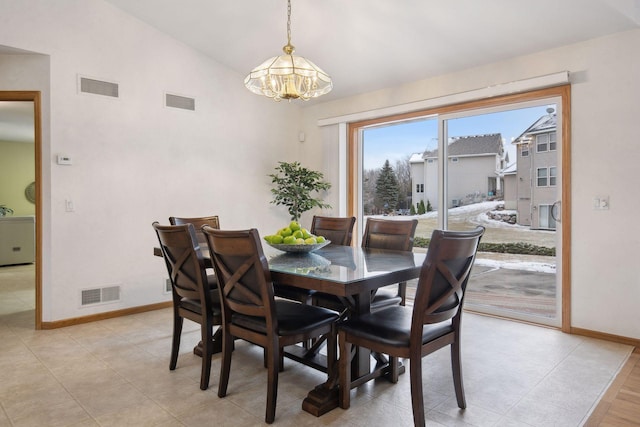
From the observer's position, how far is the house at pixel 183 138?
3.35m

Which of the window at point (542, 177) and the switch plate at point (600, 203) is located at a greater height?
the window at point (542, 177)

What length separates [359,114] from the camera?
5102mm

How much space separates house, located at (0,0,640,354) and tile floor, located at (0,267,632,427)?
56 cm

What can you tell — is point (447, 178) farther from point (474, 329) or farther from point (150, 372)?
point (150, 372)

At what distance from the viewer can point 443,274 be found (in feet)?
6.57


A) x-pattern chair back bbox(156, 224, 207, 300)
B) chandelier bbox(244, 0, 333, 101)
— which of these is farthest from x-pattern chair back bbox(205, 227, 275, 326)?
chandelier bbox(244, 0, 333, 101)

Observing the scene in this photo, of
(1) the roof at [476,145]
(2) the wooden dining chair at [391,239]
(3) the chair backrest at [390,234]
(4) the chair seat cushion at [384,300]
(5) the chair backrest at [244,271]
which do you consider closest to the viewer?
(5) the chair backrest at [244,271]

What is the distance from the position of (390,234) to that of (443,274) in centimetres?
133

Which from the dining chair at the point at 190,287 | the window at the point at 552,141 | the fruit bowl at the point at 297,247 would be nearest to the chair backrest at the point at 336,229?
the fruit bowl at the point at 297,247

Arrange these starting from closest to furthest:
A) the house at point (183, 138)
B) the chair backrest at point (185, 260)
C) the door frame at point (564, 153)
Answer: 1. the chair backrest at point (185, 260)
2. the house at point (183, 138)
3. the door frame at point (564, 153)

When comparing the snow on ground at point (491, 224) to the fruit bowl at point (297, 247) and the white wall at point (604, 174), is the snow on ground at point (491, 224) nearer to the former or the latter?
the white wall at point (604, 174)

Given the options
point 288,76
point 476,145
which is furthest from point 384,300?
point 476,145

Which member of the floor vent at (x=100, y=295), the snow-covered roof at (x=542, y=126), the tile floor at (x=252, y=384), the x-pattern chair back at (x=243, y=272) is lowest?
the tile floor at (x=252, y=384)

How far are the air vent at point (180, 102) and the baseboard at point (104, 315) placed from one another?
214cm
